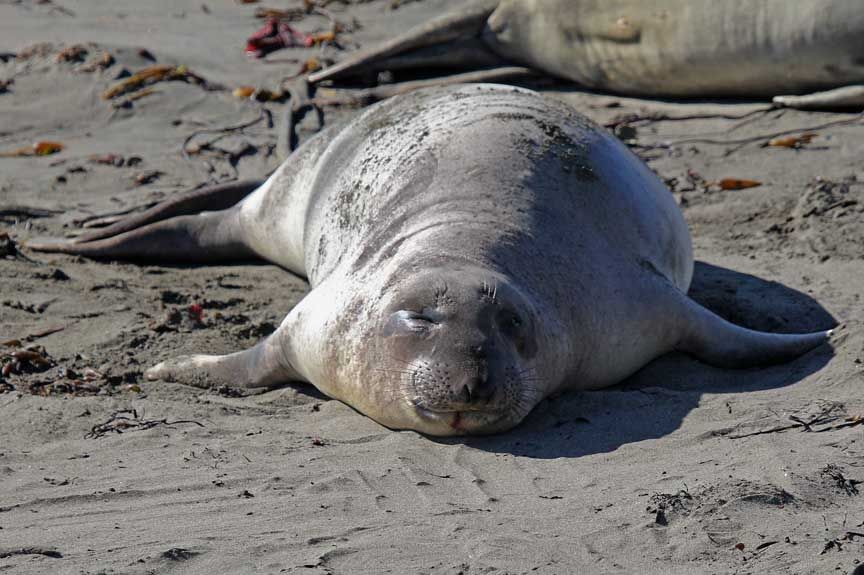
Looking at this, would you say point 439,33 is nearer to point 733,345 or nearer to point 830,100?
point 830,100

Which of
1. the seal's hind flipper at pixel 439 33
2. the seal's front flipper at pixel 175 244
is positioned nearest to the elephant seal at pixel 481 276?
the seal's front flipper at pixel 175 244

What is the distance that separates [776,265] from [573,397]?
189cm

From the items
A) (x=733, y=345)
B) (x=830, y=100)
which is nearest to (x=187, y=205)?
(x=733, y=345)

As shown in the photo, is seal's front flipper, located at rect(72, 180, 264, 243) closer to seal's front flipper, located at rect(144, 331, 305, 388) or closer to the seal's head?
seal's front flipper, located at rect(144, 331, 305, 388)

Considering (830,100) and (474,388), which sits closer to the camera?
(474,388)

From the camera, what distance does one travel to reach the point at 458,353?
12.7ft

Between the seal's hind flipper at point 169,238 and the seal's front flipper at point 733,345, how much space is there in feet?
8.73

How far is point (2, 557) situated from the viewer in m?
3.07

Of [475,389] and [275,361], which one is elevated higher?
[475,389]

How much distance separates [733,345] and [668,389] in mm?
382

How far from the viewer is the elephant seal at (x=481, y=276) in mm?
3992

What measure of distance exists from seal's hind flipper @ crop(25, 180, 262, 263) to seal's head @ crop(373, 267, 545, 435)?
267 centimetres

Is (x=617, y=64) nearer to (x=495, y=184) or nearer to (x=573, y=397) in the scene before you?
(x=495, y=184)

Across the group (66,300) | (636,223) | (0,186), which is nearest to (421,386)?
(636,223)
